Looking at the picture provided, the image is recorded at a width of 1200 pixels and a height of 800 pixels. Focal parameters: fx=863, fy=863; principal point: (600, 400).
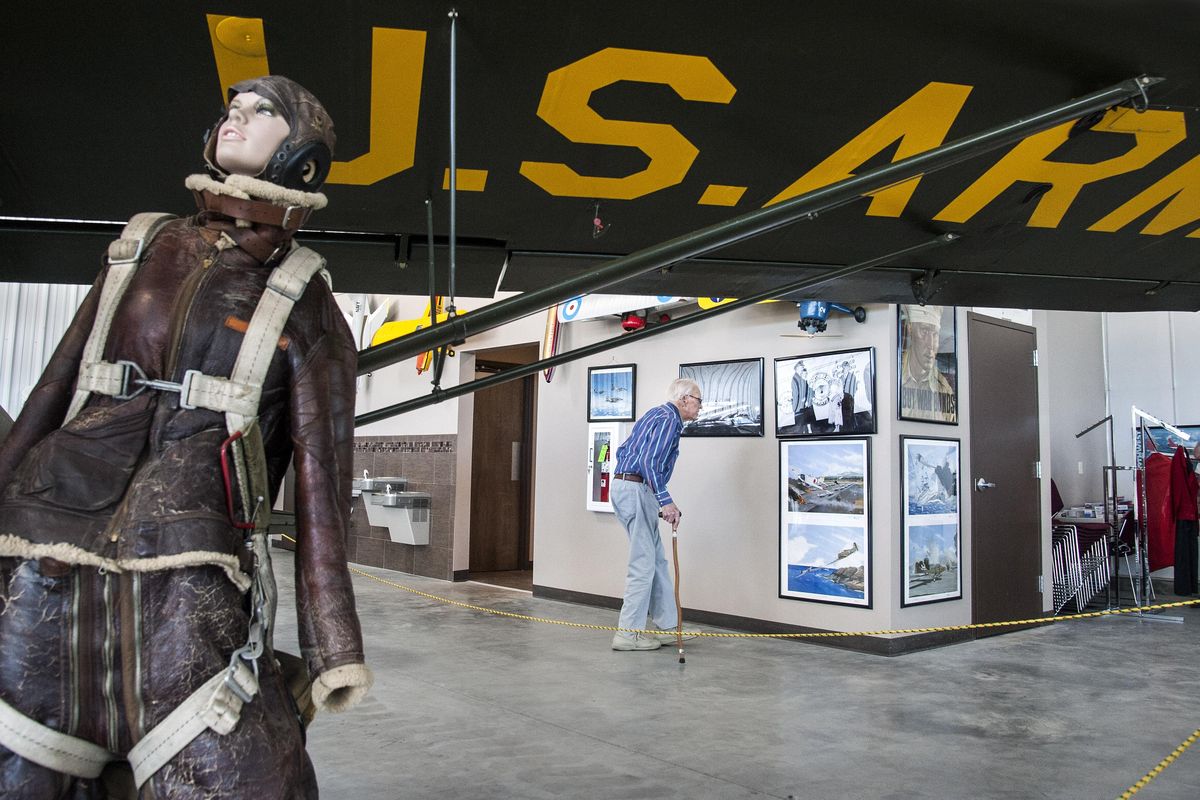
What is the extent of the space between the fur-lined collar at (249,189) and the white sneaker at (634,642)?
4.84 meters

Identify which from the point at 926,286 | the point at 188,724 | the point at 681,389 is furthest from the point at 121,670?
the point at 681,389

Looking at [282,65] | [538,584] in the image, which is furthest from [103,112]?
[538,584]

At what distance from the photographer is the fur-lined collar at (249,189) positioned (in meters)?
1.19

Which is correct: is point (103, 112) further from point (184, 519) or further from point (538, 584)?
point (538, 584)

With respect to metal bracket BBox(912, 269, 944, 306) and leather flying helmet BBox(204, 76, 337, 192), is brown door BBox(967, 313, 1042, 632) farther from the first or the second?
leather flying helmet BBox(204, 76, 337, 192)

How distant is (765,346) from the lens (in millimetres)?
6598

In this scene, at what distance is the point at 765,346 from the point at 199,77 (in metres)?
5.32

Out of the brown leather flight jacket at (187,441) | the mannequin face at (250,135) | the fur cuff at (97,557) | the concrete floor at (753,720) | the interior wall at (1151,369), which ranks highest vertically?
the interior wall at (1151,369)

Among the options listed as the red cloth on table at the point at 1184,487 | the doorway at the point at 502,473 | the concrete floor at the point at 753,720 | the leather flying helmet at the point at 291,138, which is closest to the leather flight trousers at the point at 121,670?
the leather flying helmet at the point at 291,138

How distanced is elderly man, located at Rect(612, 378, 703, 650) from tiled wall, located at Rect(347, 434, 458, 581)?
13.7 feet

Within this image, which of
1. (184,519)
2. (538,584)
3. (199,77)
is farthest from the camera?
(538,584)

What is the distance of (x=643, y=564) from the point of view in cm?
568

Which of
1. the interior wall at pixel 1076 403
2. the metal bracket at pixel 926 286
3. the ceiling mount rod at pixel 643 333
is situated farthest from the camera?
the interior wall at pixel 1076 403

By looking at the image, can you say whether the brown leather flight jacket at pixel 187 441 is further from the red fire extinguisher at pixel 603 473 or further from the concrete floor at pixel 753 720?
the red fire extinguisher at pixel 603 473
